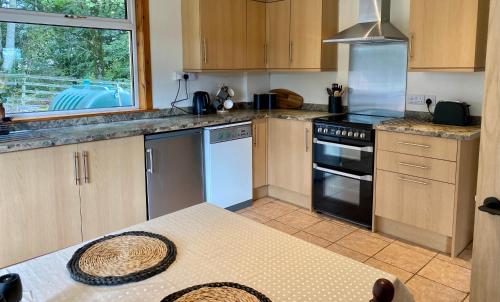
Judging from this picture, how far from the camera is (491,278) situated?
1423 mm

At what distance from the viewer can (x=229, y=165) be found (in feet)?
12.5

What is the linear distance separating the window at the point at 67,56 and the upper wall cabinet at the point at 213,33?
52cm

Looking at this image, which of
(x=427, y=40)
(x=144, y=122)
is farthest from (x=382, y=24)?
(x=144, y=122)

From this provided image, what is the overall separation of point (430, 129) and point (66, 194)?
2.59m

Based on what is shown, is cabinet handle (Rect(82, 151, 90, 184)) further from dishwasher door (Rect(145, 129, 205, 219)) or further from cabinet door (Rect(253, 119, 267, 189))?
cabinet door (Rect(253, 119, 267, 189))

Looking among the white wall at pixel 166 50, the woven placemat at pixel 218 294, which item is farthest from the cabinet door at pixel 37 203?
the woven placemat at pixel 218 294

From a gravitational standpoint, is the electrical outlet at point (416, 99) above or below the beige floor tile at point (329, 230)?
above

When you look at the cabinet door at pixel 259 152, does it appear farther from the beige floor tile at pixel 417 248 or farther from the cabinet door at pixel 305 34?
the beige floor tile at pixel 417 248

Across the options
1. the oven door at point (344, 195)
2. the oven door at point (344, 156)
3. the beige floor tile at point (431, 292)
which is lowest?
the beige floor tile at point (431, 292)

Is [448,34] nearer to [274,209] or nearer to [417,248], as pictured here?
[417,248]

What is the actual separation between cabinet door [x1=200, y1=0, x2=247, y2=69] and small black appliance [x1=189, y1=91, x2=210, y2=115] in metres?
0.31

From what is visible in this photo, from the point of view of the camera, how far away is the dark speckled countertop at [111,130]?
2615 millimetres

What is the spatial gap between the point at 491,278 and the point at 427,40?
2214 millimetres

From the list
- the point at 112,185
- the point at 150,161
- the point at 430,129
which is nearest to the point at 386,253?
the point at 430,129
